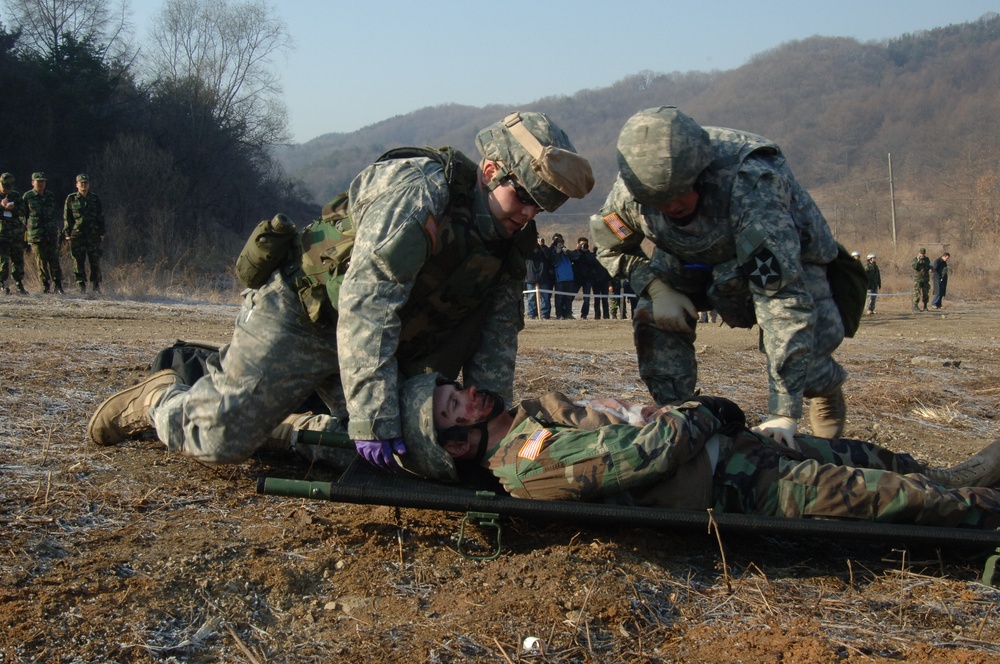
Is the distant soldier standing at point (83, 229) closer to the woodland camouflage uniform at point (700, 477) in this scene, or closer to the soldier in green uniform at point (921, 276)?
the woodland camouflage uniform at point (700, 477)

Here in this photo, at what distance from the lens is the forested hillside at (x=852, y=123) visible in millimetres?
62938

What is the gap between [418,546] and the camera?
9.88ft

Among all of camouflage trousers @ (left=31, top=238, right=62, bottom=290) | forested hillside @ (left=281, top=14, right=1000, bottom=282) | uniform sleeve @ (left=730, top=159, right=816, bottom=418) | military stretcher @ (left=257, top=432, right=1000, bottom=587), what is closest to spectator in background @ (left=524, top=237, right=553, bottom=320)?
camouflage trousers @ (left=31, top=238, right=62, bottom=290)

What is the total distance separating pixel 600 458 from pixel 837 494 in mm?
813

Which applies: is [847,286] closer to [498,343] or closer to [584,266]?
[498,343]

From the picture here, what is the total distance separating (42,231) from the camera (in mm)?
13180

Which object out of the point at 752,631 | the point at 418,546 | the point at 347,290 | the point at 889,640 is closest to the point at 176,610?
the point at 418,546

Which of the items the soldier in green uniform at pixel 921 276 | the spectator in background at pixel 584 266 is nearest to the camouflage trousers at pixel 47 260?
the spectator in background at pixel 584 266

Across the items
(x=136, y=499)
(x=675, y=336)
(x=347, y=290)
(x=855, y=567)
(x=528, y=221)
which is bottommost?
(x=855, y=567)

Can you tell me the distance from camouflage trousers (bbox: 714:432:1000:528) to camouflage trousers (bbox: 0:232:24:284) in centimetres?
1248

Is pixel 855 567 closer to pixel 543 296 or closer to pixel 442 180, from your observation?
pixel 442 180

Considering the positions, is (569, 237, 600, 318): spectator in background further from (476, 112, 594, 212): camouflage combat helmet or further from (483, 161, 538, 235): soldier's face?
(476, 112, 594, 212): camouflage combat helmet

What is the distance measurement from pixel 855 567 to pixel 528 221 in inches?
72.5

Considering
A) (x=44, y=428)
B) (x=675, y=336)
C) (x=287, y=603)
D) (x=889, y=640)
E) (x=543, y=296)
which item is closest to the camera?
(x=889, y=640)
